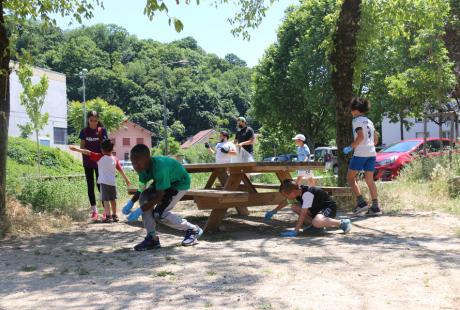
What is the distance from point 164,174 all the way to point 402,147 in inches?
522

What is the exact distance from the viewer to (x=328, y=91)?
35.1 meters

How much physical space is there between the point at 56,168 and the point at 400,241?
1101 inches

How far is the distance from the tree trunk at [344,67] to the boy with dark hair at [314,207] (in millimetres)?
2526

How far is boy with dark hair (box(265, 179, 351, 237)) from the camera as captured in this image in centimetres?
649

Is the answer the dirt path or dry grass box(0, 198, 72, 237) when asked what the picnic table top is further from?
dry grass box(0, 198, 72, 237)

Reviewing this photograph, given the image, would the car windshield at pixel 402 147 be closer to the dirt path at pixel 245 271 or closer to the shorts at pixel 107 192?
the dirt path at pixel 245 271

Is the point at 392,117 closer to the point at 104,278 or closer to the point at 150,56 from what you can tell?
the point at 104,278

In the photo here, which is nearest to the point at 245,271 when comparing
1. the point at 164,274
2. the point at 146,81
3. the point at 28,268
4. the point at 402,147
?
the point at 164,274

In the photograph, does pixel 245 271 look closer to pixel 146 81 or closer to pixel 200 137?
pixel 200 137

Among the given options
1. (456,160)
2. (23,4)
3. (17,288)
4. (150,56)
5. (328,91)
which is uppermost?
(150,56)

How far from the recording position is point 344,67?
908cm

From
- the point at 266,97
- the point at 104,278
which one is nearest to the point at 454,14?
the point at 266,97

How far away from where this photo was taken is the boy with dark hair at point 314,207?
6.49 m

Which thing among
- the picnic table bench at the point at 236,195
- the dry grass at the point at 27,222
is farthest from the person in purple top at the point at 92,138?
the picnic table bench at the point at 236,195
